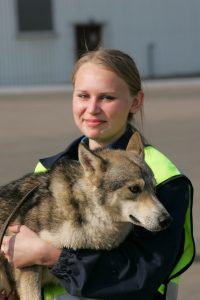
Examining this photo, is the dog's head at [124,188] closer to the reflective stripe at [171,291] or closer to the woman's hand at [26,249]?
the woman's hand at [26,249]

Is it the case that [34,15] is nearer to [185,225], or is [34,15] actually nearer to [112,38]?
[112,38]

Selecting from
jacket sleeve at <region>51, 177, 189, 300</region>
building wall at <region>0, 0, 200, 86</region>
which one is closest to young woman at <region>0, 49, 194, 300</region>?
jacket sleeve at <region>51, 177, 189, 300</region>

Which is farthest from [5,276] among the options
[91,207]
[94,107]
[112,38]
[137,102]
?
[112,38]

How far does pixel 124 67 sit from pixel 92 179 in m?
0.58

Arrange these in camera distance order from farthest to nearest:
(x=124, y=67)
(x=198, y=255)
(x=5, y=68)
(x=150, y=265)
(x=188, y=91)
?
(x=5, y=68) < (x=188, y=91) < (x=198, y=255) < (x=124, y=67) < (x=150, y=265)

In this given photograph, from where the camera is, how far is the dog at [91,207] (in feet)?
9.61

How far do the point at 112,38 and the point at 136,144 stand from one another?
44221 mm

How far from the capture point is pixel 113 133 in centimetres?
335

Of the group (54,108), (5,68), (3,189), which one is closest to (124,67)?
(3,189)

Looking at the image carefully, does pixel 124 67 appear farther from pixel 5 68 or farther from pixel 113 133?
pixel 5 68

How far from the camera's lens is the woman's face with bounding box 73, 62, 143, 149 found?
3254mm

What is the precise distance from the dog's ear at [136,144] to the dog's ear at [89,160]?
206mm

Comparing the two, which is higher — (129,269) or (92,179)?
(92,179)

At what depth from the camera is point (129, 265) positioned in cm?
294
